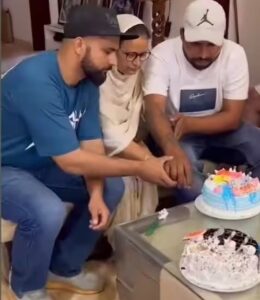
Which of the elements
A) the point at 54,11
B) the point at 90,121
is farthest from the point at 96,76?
the point at 54,11

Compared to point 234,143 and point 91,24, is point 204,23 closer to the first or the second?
point 234,143

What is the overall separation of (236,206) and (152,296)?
337 millimetres

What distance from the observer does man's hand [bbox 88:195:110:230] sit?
1.65m

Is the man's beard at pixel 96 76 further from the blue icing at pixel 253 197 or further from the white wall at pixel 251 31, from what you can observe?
the white wall at pixel 251 31

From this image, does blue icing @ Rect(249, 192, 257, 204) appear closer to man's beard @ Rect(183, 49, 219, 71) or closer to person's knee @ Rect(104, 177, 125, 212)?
person's knee @ Rect(104, 177, 125, 212)

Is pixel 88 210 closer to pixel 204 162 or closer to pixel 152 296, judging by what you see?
pixel 152 296


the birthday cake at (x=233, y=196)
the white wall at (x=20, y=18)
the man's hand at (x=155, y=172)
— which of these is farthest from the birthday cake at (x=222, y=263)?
the white wall at (x=20, y=18)

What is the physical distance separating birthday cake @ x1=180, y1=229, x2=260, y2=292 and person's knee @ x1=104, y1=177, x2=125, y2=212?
46cm

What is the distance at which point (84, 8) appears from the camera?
1589 mm

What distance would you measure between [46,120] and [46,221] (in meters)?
0.28

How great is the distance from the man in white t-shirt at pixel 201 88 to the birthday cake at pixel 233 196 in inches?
15.3

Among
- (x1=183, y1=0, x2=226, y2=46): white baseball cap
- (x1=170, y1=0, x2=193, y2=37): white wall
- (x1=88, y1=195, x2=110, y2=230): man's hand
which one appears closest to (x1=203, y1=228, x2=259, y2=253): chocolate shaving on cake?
(x1=88, y1=195, x2=110, y2=230): man's hand

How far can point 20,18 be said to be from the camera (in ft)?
15.4

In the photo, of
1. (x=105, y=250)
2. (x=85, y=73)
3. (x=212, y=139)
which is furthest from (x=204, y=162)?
(x=85, y=73)
